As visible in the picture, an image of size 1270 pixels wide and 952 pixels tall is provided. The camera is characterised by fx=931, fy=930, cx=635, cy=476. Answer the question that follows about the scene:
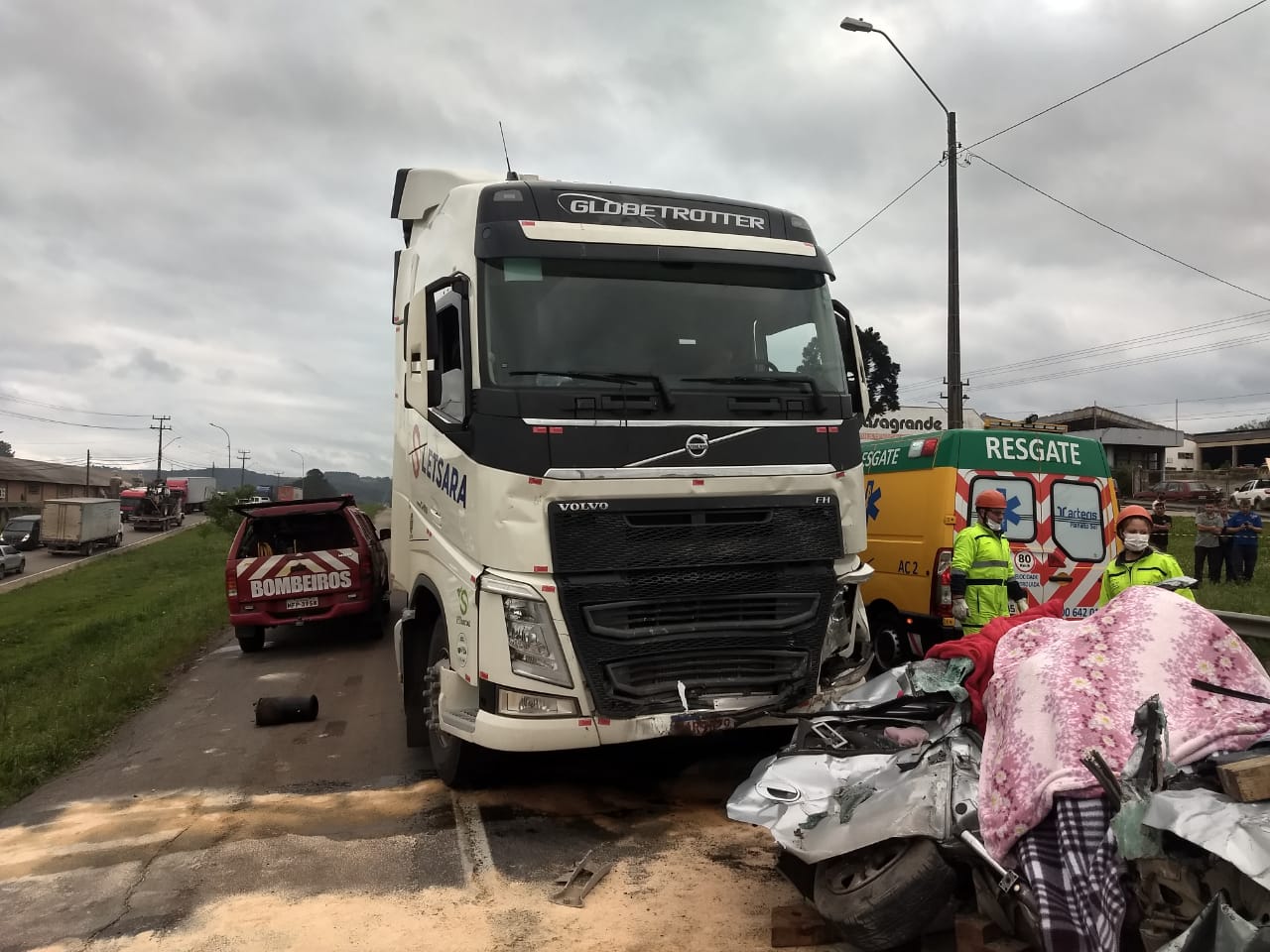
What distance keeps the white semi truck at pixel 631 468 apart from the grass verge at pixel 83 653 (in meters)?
3.73

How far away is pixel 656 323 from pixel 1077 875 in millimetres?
3446

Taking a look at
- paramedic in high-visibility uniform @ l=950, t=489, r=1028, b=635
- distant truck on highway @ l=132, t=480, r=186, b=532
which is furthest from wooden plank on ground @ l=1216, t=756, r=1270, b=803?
distant truck on highway @ l=132, t=480, r=186, b=532

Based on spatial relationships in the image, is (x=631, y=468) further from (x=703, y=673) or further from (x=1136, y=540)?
(x=1136, y=540)

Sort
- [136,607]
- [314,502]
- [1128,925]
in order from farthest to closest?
[136,607] → [314,502] → [1128,925]

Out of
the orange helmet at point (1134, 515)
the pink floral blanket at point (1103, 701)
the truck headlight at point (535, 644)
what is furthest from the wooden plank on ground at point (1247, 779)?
the orange helmet at point (1134, 515)

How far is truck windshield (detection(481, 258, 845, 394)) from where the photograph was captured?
5098 mm

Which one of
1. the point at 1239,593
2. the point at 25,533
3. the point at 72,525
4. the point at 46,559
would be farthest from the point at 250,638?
the point at 25,533

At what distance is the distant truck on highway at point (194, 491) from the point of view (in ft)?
242

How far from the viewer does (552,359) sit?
508 centimetres

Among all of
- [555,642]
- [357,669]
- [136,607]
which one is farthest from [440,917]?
[136,607]

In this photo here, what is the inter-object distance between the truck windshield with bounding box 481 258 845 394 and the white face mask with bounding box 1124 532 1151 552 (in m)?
2.01

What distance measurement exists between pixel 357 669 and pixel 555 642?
6.63 metres

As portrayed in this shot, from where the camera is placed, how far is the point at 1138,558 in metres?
5.73

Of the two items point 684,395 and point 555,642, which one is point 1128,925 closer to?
point 555,642
